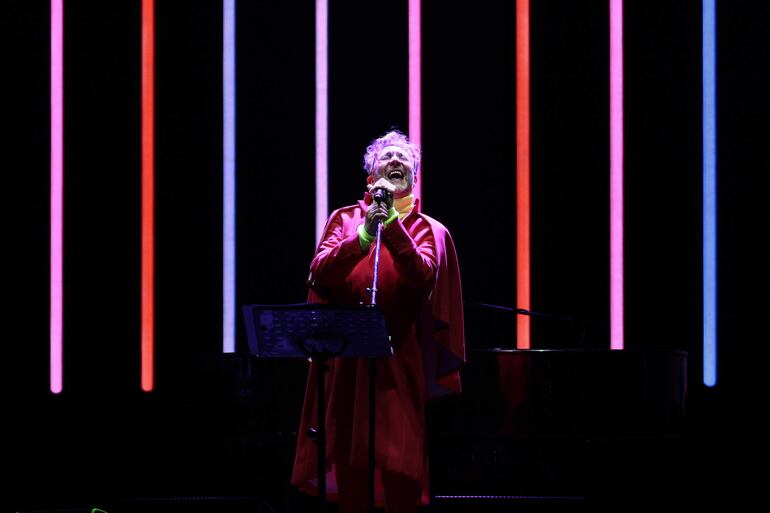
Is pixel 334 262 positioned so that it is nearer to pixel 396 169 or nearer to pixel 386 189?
pixel 386 189

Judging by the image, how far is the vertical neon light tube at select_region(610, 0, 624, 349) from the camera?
15.0 feet

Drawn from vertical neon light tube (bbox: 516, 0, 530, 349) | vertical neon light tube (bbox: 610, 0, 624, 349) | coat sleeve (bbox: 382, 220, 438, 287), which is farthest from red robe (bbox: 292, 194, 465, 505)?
vertical neon light tube (bbox: 610, 0, 624, 349)

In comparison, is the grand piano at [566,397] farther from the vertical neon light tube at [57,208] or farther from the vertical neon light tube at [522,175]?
the vertical neon light tube at [57,208]

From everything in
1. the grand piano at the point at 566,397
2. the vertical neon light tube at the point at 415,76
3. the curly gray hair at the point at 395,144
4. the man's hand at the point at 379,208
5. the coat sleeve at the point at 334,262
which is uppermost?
the vertical neon light tube at the point at 415,76

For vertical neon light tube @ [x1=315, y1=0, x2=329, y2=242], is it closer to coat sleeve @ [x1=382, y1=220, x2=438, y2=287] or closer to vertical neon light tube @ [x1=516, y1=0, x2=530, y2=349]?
vertical neon light tube @ [x1=516, y1=0, x2=530, y2=349]

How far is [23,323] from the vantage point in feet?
15.4

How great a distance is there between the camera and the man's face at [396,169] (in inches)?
123

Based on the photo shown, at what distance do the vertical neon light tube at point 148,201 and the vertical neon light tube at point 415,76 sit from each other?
3.91 feet

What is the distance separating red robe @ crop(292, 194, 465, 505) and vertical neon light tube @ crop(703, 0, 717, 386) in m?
1.81

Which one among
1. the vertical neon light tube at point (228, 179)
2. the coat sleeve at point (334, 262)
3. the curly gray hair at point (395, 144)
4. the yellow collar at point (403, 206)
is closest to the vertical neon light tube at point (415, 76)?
the vertical neon light tube at point (228, 179)

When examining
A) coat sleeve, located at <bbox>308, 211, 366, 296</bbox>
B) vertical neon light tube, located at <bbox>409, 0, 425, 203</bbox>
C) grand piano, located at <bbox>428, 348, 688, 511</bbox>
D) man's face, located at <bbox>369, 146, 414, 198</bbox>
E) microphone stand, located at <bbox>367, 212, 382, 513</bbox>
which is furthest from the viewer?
vertical neon light tube, located at <bbox>409, 0, 425, 203</bbox>

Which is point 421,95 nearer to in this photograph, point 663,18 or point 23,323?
point 663,18

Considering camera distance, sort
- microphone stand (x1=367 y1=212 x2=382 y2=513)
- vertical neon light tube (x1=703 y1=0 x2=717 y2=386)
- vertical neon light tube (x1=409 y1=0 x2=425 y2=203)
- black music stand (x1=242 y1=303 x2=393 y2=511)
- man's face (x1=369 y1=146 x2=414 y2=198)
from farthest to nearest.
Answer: vertical neon light tube (x1=409 y1=0 x2=425 y2=203), vertical neon light tube (x1=703 y1=0 x2=717 y2=386), man's face (x1=369 y1=146 x2=414 y2=198), microphone stand (x1=367 y1=212 x2=382 y2=513), black music stand (x1=242 y1=303 x2=393 y2=511)

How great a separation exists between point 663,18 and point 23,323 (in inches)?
126
